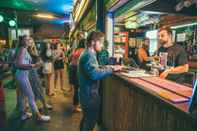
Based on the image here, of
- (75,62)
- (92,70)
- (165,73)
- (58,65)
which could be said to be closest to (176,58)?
(165,73)

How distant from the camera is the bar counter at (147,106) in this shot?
1583 millimetres

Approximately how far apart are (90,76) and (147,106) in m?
0.83

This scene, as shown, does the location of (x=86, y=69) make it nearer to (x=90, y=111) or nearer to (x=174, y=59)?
(x=90, y=111)

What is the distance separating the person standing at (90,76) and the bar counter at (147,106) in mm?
373

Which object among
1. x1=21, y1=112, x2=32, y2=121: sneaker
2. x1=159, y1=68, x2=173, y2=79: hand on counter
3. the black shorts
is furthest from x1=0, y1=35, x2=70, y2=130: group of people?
x1=159, y1=68, x2=173, y2=79: hand on counter

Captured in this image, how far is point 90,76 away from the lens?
8.54 ft

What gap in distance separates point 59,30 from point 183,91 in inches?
958

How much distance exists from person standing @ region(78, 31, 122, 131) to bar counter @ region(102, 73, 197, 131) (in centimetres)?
37

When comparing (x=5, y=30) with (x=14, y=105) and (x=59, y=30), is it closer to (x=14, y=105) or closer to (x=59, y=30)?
(x=59, y=30)

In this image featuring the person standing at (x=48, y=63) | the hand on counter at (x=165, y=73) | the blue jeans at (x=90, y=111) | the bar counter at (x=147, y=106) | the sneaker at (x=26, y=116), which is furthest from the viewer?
the person standing at (x=48, y=63)

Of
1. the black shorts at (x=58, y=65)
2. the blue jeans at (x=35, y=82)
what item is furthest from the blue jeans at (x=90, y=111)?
the black shorts at (x=58, y=65)

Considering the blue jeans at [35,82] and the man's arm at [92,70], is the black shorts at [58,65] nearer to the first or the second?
the blue jeans at [35,82]

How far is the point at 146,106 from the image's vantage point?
210 cm

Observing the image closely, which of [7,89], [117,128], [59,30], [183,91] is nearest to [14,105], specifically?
[7,89]
